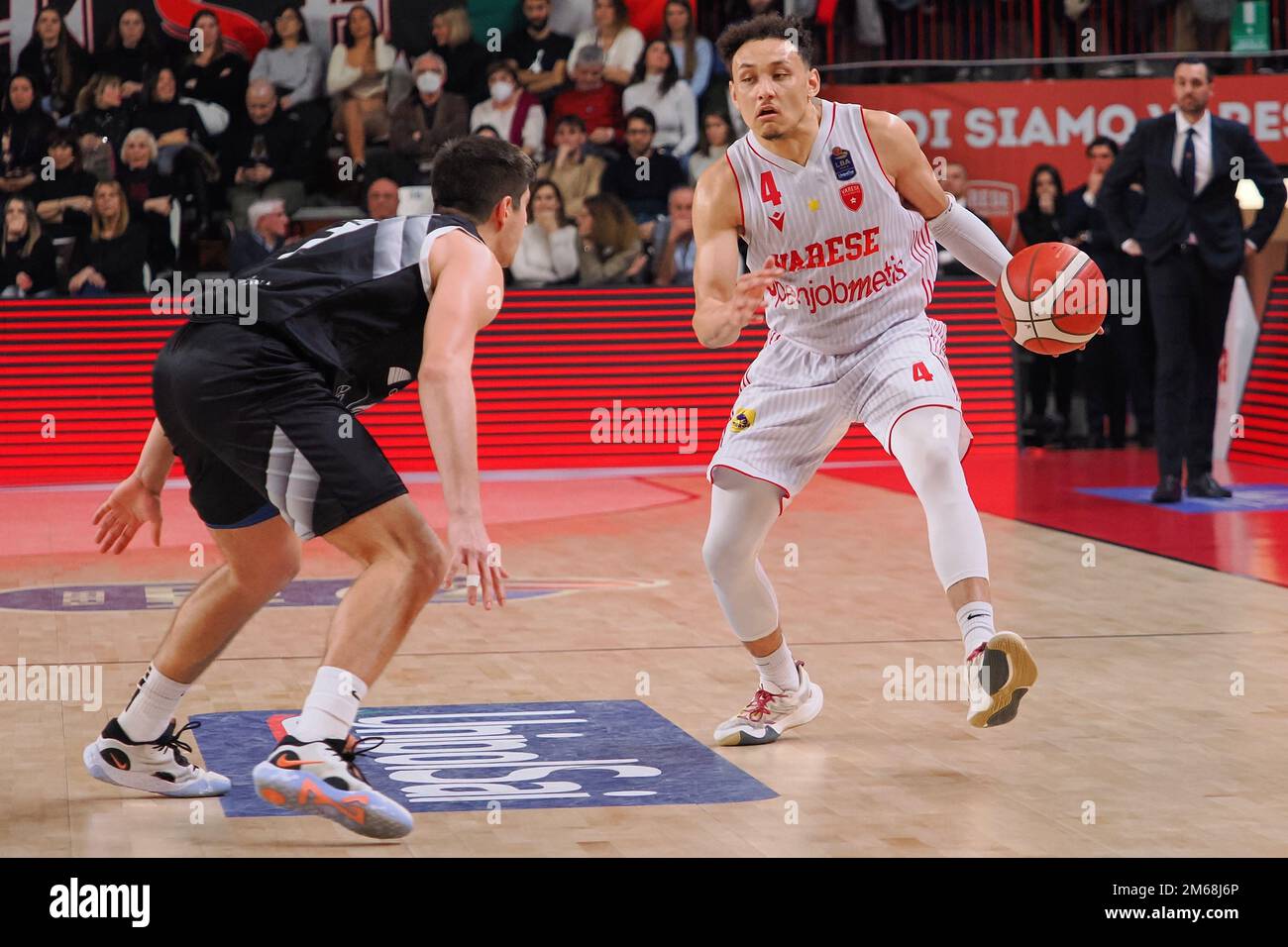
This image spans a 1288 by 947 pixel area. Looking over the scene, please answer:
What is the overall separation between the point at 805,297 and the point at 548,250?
837 centimetres

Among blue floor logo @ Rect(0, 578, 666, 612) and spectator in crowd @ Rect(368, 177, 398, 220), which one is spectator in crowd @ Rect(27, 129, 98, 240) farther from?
blue floor logo @ Rect(0, 578, 666, 612)

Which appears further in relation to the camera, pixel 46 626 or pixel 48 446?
pixel 48 446

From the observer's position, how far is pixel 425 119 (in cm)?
1398

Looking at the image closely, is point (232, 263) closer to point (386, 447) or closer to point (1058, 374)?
point (386, 447)

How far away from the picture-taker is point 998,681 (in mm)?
4902

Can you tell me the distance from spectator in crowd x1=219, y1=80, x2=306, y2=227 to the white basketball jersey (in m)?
8.83

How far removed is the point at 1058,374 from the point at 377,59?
18.5 ft

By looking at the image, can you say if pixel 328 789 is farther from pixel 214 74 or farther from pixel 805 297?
pixel 214 74

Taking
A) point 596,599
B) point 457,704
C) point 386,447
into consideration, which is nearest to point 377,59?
point 386,447

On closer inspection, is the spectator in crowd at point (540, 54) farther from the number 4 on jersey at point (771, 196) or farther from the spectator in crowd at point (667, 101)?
the number 4 on jersey at point (771, 196)

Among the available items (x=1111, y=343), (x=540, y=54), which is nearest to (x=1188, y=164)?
(x=1111, y=343)

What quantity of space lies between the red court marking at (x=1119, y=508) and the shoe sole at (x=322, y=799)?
5.13 meters

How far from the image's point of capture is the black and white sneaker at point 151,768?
4844 mm

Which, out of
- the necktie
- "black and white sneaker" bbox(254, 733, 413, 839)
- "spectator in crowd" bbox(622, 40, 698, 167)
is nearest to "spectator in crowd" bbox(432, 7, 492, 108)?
"spectator in crowd" bbox(622, 40, 698, 167)
